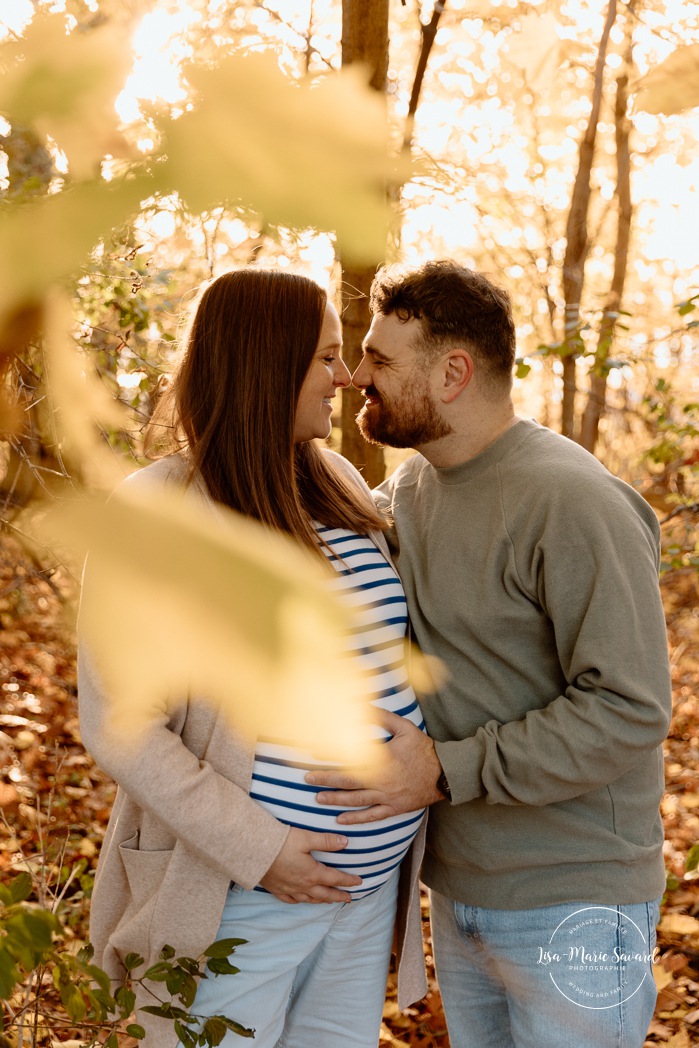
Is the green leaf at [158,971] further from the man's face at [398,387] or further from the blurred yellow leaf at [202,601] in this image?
the blurred yellow leaf at [202,601]

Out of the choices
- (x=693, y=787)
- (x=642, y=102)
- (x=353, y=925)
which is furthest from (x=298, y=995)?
(x=693, y=787)

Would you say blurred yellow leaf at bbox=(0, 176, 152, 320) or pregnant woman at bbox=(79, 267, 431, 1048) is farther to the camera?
pregnant woman at bbox=(79, 267, 431, 1048)

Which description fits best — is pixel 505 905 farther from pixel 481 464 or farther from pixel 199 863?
pixel 481 464

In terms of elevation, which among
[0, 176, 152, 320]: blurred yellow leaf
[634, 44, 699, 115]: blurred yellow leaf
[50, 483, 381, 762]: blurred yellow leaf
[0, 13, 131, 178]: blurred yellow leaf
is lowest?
[50, 483, 381, 762]: blurred yellow leaf

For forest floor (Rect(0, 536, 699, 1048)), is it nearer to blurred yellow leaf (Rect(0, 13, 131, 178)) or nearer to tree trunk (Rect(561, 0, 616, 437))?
tree trunk (Rect(561, 0, 616, 437))

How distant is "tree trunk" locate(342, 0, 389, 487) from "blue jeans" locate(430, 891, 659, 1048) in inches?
56.8

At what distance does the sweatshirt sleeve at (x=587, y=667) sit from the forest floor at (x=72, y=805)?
1.38ft

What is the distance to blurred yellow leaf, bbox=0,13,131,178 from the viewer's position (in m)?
0.24

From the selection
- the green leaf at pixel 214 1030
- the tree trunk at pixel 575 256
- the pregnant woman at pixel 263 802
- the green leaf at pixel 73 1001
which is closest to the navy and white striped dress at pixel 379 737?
the pregnant woman at pixel 263 802

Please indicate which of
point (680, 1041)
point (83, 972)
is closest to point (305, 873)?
point (83, 972)

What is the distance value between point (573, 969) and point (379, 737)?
62cm

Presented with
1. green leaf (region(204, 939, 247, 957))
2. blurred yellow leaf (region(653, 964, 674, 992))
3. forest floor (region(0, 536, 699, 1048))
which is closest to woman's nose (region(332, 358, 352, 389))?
forest floor (region(0, 536, 699, 1048))

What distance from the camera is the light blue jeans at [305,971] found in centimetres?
170

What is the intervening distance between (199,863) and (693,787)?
3646 millimetres
